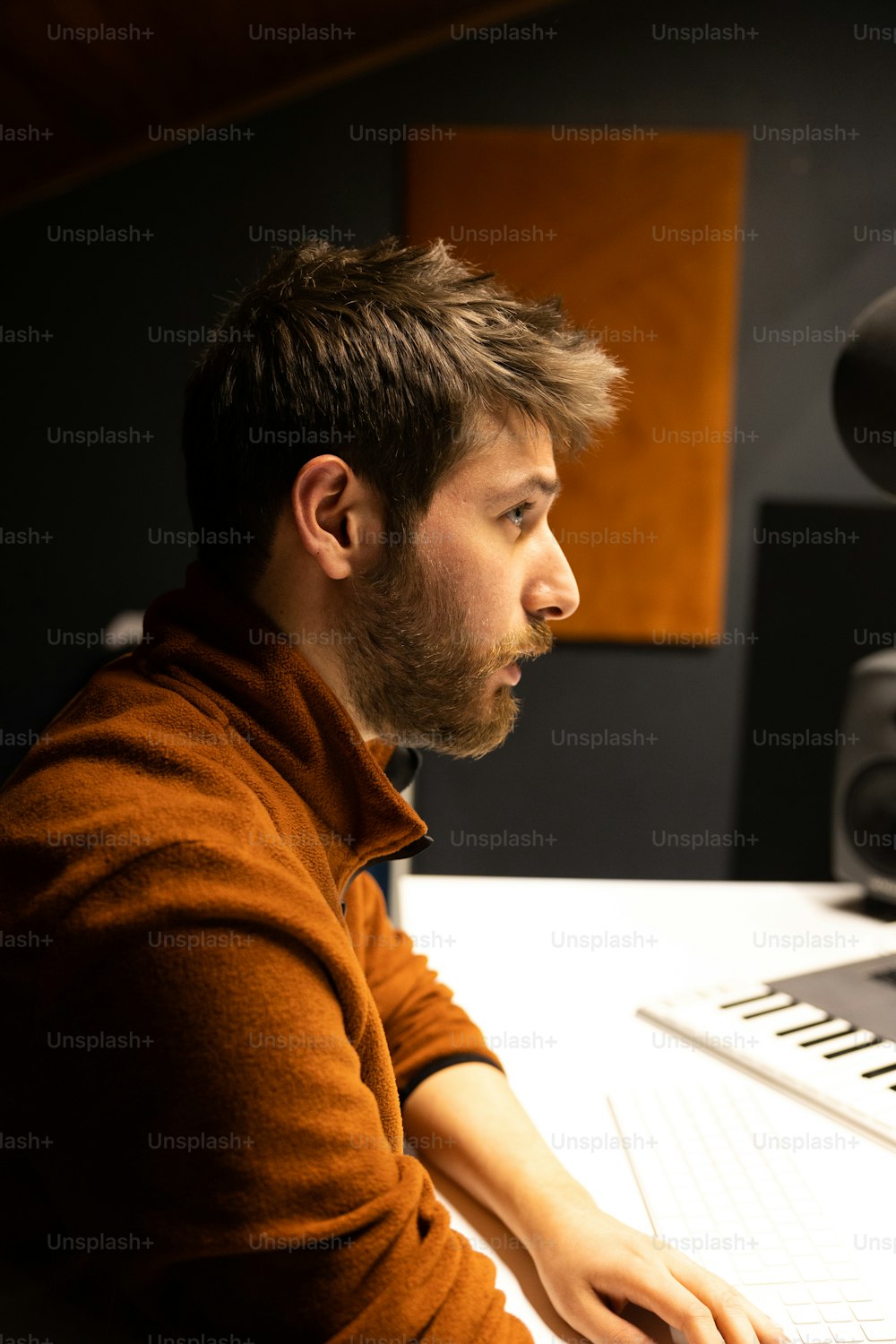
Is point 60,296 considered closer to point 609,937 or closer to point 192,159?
point 192,159

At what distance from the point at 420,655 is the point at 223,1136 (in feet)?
1.53

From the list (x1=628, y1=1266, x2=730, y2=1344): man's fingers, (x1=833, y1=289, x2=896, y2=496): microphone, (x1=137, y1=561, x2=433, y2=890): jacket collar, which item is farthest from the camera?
(x1=833, y1=289, x2=896, y2=496): microphone

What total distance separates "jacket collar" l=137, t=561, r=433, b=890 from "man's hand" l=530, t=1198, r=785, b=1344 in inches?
12.8

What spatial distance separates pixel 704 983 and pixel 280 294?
93 centimetres

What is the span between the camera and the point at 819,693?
2455mm

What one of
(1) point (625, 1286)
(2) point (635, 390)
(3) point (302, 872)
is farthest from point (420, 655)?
(2) point (635, 390)

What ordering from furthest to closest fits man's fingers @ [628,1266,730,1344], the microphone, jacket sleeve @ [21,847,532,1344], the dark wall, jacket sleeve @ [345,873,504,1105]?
the dark wall
the microphone
jacket sleeve @ [345,873,504,1105]
man's fingers @ [628,1266,730,1344]
jacket sleeve @ [21,847,532,1344]

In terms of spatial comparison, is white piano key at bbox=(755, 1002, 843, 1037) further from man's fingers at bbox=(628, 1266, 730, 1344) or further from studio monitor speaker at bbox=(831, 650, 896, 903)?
studio monitor speaker at bbox=(831, 650, 896, 903)

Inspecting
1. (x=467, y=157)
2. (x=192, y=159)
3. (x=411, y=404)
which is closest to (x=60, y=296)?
(x=192, y=159)

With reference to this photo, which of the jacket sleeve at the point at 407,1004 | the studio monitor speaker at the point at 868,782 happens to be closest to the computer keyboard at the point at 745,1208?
the jacket sleeve at the point at 407,1004

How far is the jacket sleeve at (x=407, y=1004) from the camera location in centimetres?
104

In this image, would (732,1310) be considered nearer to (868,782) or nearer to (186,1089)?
(186,1089)

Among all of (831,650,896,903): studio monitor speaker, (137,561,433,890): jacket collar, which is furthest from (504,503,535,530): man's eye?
(831,650,896,903): studio monitor speaker

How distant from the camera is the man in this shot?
593mm
